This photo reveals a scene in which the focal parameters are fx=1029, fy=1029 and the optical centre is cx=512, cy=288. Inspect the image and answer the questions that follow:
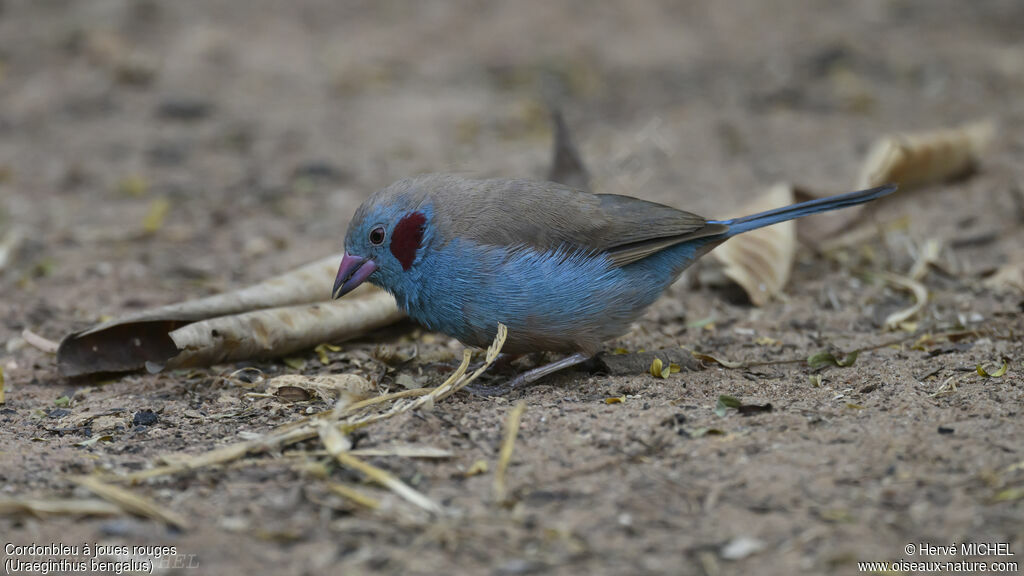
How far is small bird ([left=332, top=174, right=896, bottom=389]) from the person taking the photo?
381 centimetres

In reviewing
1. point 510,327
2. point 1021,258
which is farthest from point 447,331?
point 1021,258

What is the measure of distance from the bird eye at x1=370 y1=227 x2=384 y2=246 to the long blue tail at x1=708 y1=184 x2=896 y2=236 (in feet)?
→ 4.35

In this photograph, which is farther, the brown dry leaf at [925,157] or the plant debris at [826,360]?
the brown dry leaf at [925,157]

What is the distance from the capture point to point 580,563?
100.0 inches

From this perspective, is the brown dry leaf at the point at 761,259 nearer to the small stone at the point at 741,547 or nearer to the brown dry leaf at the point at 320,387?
the brown dry leaf at the point at 320,387

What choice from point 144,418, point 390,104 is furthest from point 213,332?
point 390,104

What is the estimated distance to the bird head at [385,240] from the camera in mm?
3914

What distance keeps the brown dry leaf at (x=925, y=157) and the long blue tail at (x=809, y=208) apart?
68.3 inches

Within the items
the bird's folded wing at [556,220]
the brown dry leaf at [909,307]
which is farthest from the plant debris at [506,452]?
the brown dry leaf at [909,307]

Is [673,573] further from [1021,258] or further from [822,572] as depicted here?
[1021,258]

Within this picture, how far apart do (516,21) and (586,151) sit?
10.5ft

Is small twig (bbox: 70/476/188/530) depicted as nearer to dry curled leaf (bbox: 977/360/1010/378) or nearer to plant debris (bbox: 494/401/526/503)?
plant debris (bbox: 494/401/526/503)

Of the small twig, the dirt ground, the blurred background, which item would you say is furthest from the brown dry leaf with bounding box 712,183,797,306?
the small twig

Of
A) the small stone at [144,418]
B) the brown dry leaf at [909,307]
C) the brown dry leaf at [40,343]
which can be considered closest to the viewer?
the small stone at [144,418]
